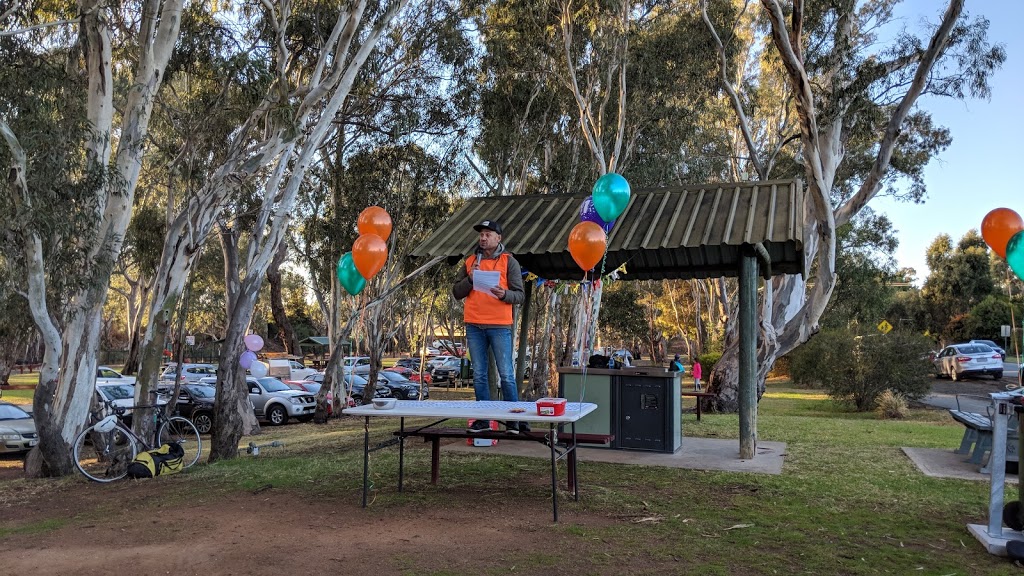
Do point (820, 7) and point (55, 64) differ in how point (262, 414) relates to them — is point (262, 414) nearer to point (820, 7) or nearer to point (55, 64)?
point (55, 64)

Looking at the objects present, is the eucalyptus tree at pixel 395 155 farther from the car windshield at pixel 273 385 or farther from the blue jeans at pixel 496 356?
the blue jeans at pixel 496 356

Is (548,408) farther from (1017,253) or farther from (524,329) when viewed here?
(1017,253)

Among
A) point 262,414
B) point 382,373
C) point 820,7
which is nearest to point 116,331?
point 382,373

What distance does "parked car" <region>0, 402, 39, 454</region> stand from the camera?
1366 cm

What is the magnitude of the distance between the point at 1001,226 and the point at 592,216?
5128 mm

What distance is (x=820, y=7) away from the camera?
15.4 m

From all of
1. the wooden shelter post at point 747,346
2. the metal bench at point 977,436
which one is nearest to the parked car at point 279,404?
the wooden shelter post at point 747,346

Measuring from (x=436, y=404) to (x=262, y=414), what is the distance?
1460 cm

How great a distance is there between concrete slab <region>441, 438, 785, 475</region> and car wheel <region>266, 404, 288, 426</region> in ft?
37.4

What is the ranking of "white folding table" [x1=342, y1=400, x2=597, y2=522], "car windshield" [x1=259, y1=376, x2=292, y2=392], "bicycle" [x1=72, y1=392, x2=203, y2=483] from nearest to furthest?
"white folding table" [x1=342, y1=400, x2=597, y2=522]
"bicycle" [x1=72, y1=392, x2=203, y2=483]
"car windshield" [x1=259, y1=376, x2=292, y2=392]

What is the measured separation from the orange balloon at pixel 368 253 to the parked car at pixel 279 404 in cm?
1194

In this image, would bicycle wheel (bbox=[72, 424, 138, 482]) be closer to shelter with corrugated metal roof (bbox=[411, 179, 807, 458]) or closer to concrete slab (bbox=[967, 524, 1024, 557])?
shelter with corrugated metal roof (bbox=[411, 179, 807, 458])

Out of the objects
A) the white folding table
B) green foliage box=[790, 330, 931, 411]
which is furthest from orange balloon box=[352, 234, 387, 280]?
green foliage box=[790, 330, 931, 411]

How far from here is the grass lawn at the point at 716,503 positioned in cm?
406
